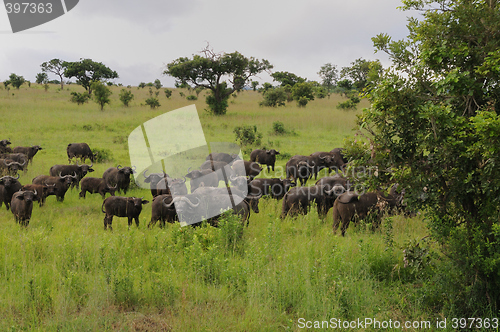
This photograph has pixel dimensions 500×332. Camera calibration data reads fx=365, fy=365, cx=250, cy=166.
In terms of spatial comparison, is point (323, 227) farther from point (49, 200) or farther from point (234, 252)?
point (49, 200)

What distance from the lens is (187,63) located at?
37.9 m

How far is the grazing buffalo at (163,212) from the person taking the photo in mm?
9156

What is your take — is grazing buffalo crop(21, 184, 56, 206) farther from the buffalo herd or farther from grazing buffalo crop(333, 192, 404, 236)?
grazing buffalo crop(333, 192, 404, 236)

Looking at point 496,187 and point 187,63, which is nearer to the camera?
point 496,187

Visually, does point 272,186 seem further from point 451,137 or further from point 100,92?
point 100,92

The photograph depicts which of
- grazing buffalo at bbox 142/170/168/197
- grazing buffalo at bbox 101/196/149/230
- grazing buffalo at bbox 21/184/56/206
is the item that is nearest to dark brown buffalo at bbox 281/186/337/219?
grazing buffalo at bbox 101/196/149/230

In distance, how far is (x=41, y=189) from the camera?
1084 centimetres

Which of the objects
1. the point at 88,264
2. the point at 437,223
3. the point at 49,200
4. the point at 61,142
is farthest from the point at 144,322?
the point at 61,142

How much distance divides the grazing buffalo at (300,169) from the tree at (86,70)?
44.2 m

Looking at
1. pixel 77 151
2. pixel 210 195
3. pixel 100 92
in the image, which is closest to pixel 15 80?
pixel 100 92

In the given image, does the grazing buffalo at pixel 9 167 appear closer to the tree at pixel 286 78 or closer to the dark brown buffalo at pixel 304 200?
the dark brown buffalo at pixel 304 200

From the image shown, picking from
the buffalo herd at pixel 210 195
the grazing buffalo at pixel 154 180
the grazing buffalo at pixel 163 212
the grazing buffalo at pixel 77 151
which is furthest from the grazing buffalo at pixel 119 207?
the grazing buffalo at pixel 77 151

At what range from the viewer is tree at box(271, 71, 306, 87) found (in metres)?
58.8

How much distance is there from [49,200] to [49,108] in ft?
92.0
